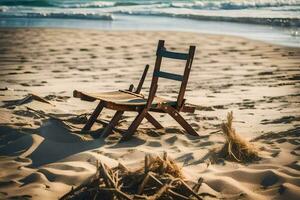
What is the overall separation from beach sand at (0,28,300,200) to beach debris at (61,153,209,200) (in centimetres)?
25

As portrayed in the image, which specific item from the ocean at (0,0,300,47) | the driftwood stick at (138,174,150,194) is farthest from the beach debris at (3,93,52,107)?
the ocean at (0,0,300,47)

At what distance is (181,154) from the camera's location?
4758 mm

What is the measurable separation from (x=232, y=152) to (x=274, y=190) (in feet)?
2.96

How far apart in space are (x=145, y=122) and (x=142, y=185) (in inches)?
109

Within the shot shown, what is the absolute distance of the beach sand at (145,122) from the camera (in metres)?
4.05

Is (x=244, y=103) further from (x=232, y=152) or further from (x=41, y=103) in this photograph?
(x=41, y=103)

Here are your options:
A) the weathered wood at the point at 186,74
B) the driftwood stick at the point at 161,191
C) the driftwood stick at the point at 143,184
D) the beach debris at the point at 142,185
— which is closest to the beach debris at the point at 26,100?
the weathered wood at the point at 186,74

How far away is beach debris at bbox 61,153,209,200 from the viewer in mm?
3488

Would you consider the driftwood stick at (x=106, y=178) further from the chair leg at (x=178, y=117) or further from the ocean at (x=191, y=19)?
the ocean at (x=191, y=19)

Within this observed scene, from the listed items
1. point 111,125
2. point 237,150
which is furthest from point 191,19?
point 237,150

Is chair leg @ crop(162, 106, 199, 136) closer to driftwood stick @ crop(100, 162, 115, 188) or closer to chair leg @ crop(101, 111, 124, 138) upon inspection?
chair leg @ crop(101, 111, 124, 138)

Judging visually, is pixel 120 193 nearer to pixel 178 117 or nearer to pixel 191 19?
pixel 178 117

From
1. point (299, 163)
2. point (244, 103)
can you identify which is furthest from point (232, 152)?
point (244, 103)

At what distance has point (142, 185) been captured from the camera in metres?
3.57
